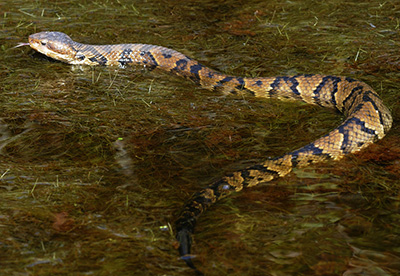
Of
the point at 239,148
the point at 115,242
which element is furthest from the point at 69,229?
the point at 239,148

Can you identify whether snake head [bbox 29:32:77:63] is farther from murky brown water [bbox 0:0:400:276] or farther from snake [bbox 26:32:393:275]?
murky brown water [bbox 0:0:400:276]

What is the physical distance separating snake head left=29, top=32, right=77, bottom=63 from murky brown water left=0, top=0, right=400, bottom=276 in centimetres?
21

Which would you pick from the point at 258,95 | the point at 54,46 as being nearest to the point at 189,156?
the point at 258,95

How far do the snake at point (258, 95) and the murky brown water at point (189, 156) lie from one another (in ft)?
0.38

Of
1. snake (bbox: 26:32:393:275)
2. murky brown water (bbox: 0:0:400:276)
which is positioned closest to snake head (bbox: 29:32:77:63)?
snake (bbox: 26:32:393:275)

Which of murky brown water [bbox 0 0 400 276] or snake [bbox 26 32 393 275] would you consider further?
snake [bbox 26 32 393 275]

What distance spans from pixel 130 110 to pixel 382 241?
3.27m

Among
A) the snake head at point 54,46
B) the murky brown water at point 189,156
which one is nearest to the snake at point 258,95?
the snake head at point 54,46

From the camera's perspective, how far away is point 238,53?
24.1 ft

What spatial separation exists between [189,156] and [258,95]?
1816 mm

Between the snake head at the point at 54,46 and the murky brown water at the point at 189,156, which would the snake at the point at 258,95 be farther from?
the murky brown water at the point at 189,156

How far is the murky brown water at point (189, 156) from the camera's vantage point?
11.5 feet

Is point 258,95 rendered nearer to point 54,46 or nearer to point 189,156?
point 189,156

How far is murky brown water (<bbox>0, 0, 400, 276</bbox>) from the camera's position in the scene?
3.52 m
